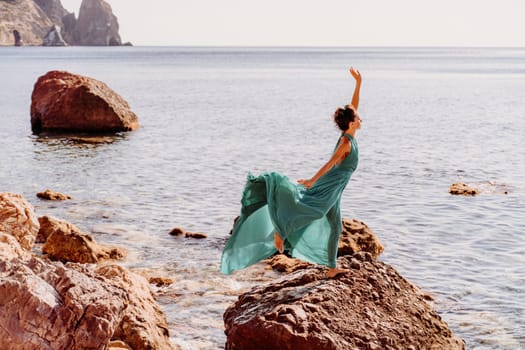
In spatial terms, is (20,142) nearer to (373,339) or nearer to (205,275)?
(205,275)

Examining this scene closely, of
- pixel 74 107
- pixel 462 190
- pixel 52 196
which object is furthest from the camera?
pixel 74 107

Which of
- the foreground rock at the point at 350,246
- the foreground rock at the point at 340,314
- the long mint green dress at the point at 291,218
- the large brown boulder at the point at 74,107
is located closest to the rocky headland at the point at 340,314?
the foreground rock at the point at 340,314

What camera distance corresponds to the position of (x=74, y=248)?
1206cm

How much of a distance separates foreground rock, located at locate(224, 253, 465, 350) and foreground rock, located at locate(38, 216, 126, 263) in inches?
178

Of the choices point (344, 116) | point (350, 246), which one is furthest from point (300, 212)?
point (350, 246)

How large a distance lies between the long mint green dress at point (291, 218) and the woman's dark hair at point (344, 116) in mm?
155

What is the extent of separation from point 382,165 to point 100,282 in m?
18.2

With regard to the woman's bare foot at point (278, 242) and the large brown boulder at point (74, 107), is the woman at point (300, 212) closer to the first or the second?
the woman's bare foot at point (278, 242)

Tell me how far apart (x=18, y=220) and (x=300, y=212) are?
17.8 feet

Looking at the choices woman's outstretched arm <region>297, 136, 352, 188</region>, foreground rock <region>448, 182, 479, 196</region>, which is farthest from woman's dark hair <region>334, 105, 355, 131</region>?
foreground rock <region>448, 182, 479, 196</region>

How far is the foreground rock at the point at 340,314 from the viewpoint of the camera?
288 inches

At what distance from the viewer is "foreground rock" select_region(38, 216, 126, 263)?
12.1 metres

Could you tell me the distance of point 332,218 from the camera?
8.38 m

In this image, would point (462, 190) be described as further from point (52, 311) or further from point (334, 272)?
point (52, 311)
